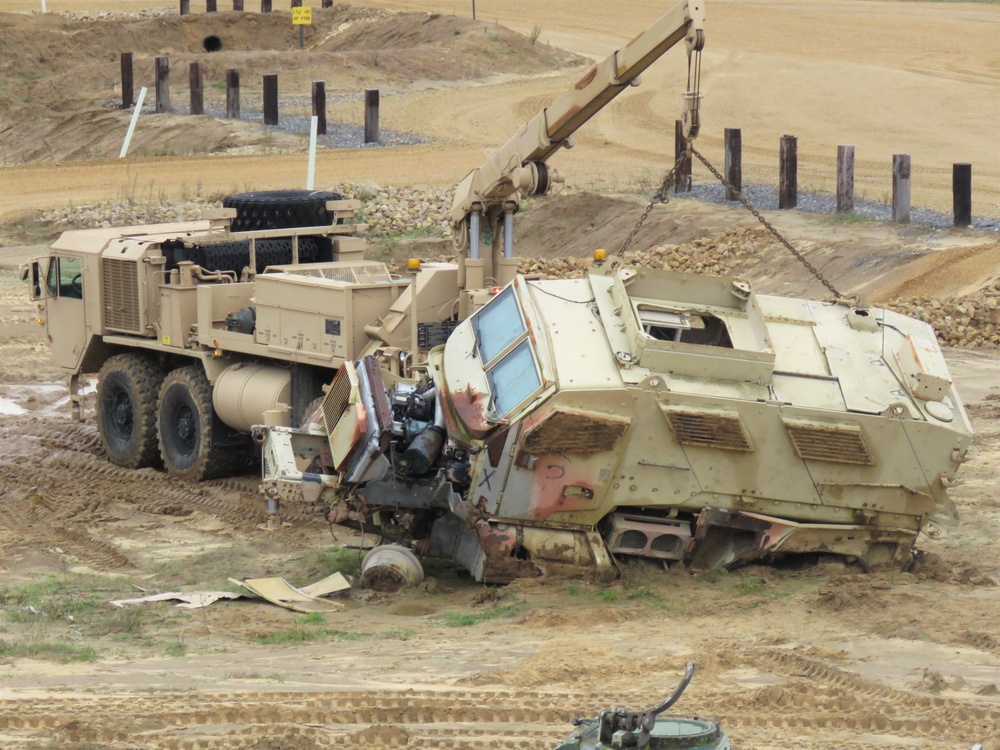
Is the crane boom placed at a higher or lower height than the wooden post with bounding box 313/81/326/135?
higher

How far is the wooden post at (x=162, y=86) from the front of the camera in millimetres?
35656

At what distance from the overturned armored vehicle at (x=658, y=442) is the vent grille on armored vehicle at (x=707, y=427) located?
1 centimetres

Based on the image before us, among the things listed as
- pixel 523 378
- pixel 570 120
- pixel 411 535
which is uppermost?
pixel 570 120

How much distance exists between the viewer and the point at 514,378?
11.1 meters

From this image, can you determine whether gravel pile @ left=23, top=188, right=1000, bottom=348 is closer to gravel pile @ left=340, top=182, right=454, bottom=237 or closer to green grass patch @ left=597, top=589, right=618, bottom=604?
gravel pile @ left=340, top=182, right=454, bottom=237

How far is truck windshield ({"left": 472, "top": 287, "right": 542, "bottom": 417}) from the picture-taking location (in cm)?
1090

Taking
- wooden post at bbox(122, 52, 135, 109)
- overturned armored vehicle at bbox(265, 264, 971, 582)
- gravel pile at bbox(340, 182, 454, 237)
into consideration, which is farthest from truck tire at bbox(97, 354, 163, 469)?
wooden post at bbox(122, 52, 135, 109)

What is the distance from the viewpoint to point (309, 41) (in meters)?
46.8

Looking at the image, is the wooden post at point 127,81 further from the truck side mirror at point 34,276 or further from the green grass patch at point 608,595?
the green grass patch at point 608,595

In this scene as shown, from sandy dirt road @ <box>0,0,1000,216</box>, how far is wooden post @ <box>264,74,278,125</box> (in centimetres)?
255

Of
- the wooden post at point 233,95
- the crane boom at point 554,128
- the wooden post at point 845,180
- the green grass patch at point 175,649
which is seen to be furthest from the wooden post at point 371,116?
the green grass patch at point 175,649

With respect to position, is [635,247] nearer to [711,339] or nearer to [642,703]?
[711,339]

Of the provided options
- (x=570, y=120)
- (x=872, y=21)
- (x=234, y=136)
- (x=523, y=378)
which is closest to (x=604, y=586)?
(x=523, y=378)

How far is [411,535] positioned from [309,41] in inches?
1439
